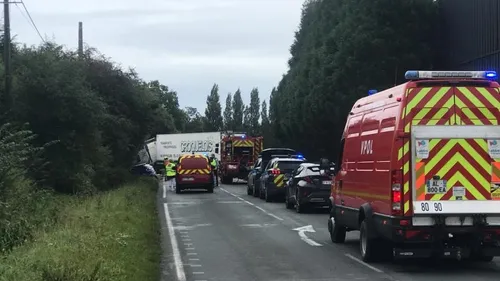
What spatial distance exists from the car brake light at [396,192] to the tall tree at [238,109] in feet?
439

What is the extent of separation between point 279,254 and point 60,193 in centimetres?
1541

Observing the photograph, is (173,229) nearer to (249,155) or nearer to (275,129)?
(249,155)

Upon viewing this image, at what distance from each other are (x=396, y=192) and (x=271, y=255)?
368 centimetres

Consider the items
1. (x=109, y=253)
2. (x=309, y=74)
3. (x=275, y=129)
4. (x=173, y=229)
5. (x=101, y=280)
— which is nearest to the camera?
(x=101, y=280)

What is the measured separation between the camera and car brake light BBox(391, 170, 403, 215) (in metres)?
12.0

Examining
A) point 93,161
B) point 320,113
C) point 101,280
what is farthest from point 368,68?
point 101,280

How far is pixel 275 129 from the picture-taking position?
71.0 meters

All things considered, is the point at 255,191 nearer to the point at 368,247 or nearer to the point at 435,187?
the point at 368,247

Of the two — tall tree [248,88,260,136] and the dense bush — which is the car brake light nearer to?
the dense bush

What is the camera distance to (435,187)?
12.2 meters

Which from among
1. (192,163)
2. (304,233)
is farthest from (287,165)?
(304,233)

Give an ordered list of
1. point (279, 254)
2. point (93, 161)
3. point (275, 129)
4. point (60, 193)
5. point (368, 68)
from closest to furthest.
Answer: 1. point (279, 254)
2. point (60, 193)
3. point (93, 161)
4. point (368, 68)
5. point (275, 129)

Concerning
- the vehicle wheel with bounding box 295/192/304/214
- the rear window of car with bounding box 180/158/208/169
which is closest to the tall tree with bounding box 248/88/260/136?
the rear window of car with bounding box 180/158/208/169

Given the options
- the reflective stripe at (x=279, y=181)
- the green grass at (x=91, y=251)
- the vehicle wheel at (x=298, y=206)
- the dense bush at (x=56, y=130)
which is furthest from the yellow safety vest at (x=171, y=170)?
the green grass at (x=91, y=251)
